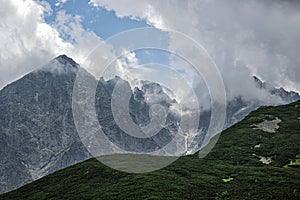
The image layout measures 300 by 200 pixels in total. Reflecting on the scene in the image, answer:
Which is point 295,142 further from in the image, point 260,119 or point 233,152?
point 260,119

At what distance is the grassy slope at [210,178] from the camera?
6706cm

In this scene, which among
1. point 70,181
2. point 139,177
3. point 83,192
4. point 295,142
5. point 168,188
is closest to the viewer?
point 168,188

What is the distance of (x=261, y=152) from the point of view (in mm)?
107562

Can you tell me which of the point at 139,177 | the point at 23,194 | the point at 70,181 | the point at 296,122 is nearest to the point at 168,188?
the point at 139,177

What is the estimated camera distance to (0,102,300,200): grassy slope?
220 ft

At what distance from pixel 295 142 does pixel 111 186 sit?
58.2 meters

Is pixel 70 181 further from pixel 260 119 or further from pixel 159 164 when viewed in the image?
pixel 260 119

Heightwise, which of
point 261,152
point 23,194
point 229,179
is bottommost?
point 23,194

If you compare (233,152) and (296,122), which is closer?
(233,152)

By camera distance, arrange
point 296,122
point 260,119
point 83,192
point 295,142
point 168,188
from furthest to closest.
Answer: point 260,119, point 296,122, point 295,142, point 83,192, point 168,188

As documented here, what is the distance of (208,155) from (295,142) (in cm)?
2481

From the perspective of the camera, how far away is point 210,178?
8019cm

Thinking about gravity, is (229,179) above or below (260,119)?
below

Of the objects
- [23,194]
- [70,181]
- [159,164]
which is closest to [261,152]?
[159,164]
